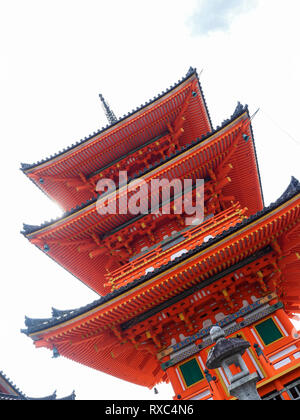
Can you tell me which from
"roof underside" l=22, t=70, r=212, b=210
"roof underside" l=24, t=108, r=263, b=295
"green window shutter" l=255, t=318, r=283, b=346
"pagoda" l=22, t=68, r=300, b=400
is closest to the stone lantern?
"pagoda" l=22, t=68, r=300, b=400

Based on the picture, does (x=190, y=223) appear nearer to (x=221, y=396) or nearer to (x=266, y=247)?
(x=266, y=247)

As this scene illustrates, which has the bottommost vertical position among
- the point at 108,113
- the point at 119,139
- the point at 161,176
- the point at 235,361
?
A: the point at 235,361

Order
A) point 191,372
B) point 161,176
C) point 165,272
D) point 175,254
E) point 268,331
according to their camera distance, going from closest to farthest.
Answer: point 268,331
point 165,272
point 191,372
point 175,254
point 161,176

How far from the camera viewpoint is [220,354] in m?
6.50

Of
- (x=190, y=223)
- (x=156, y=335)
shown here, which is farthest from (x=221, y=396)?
(x=190, y=223)

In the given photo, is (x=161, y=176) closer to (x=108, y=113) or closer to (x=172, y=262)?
(x=172, y=262)

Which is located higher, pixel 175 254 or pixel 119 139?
pixel 119 139

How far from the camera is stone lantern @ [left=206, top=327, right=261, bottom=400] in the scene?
626 centimetres

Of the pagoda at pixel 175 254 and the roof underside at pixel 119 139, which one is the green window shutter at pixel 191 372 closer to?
the pagoda at pixel 175 254

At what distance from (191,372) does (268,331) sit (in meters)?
2.59
